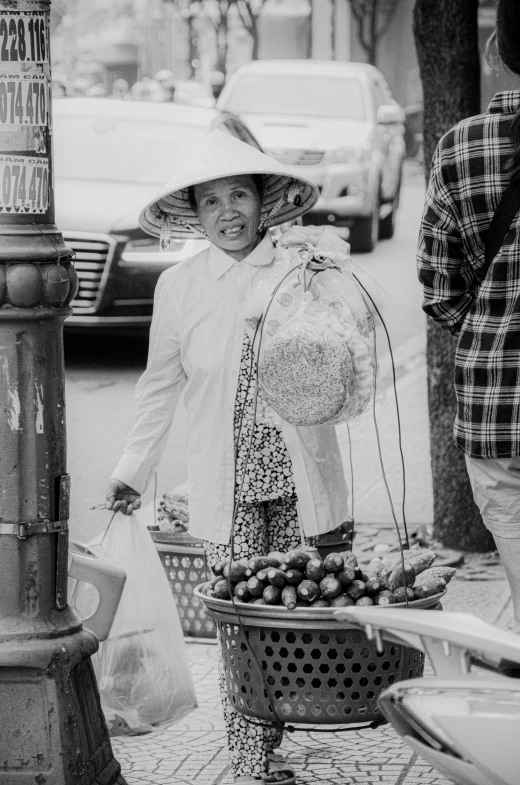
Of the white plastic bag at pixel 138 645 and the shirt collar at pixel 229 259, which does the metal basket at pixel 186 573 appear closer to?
the white plastic bag at pixel 138 645

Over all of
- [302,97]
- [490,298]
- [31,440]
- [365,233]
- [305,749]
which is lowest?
[305,749]

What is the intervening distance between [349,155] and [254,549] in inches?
534

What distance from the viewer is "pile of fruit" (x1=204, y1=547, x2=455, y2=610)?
331 cm

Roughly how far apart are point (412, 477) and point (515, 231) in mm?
5053

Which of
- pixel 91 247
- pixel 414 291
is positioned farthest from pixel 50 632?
pixel 414 291

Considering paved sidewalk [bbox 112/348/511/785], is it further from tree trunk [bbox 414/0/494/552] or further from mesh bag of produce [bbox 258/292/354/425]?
mesh bag of produce [bbox 258/292/354/425]

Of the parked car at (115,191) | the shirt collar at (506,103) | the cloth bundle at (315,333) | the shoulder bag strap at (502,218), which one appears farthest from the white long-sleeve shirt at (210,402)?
the parked car at (115,191)

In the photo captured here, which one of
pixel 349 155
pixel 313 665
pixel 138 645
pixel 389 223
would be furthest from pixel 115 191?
pixel 313 665

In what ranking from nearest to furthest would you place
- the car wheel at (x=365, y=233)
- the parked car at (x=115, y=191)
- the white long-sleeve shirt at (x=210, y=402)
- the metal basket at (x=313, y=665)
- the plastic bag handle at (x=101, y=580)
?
the metal basket at (x=313, y=665) → the white long-sleeve shirt at (x=210, y=402) → the plastic bag handle at (x=101, y=580) → the parked car at (x=115, y=191) → the car wheel at (x=365, y=233)

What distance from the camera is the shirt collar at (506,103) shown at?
301cm

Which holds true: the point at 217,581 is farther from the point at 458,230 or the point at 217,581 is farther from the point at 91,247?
the point at 91,247

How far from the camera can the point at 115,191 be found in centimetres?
1180

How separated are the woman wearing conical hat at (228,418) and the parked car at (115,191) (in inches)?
261

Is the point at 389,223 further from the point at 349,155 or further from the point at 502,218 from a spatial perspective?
the point at 502,218
